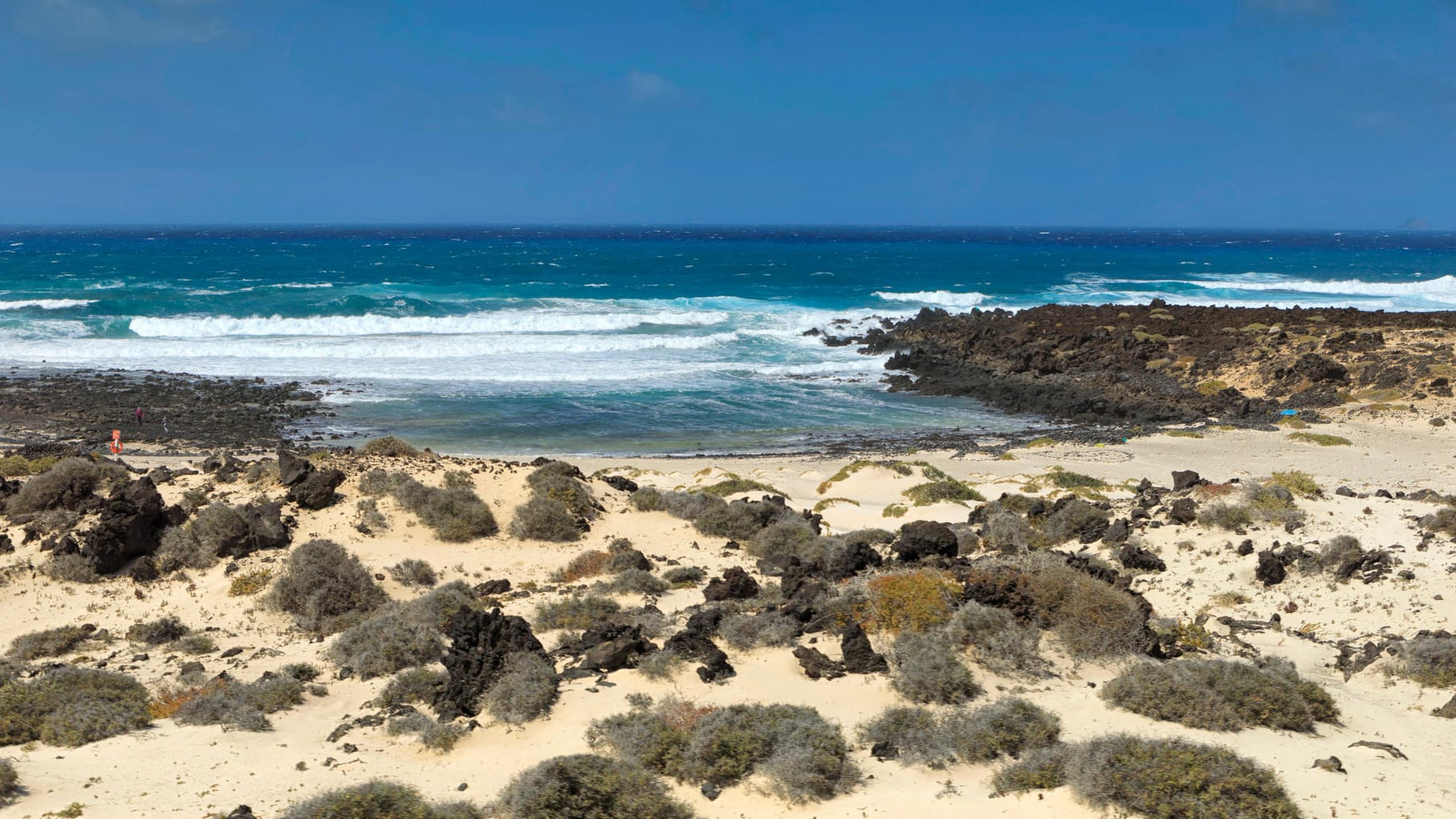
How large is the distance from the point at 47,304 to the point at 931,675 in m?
58.8

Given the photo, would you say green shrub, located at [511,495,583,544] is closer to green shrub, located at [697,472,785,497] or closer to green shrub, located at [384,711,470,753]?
green shrub, located at [697,472,785,497]

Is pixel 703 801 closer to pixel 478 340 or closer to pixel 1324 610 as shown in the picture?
pixel 1324 610

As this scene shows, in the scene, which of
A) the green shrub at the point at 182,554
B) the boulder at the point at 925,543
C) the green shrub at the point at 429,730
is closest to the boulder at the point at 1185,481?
the boulder at the point at 925,543

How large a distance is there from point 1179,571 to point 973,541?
2.82m

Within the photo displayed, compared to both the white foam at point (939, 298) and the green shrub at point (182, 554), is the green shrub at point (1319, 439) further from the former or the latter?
the white foam at point (939, 298)

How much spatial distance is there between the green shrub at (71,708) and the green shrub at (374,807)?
8.81 ft

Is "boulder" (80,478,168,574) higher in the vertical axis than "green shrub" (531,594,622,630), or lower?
higher

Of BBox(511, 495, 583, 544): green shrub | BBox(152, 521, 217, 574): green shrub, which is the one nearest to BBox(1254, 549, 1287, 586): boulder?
BBox(511, 495, 583, 544): green shrub

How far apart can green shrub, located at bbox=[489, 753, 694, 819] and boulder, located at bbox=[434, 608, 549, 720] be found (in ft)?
5.93

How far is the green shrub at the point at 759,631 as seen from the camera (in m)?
10.1

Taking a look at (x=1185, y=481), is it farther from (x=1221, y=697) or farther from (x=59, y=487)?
(x=59, y=487)

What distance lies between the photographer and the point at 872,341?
46.3 m

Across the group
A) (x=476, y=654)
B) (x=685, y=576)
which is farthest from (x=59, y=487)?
(x=685, y=576)

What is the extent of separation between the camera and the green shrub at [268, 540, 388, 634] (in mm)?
11805
